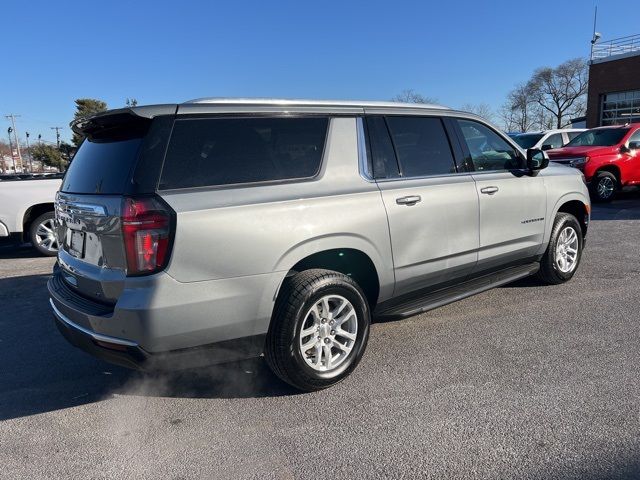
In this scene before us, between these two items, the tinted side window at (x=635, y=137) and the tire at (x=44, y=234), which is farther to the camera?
the tinted side window at (x=635, y=137)

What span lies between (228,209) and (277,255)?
407mm

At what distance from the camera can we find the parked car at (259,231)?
104 inches

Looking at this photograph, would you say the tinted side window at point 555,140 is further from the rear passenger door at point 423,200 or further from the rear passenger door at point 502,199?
the rear passenger door at point 423,200

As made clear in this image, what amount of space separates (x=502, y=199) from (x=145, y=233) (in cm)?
316

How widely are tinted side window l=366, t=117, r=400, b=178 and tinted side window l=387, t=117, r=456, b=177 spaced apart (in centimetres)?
7

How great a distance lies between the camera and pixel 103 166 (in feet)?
9.62

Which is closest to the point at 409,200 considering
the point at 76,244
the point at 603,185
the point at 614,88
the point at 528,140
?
the point at 76,244

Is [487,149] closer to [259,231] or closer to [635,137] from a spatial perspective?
[259,231]

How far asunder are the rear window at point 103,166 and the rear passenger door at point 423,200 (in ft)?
5.55

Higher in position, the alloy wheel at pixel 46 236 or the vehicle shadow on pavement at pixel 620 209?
the alloy wheel at pixel 46 236

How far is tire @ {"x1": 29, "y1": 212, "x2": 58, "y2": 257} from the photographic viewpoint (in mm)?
7535

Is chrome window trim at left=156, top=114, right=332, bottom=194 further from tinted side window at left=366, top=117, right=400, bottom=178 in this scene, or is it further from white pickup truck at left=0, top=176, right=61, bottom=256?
white pickup truck at left=0, top=176, right=61, bottom=256

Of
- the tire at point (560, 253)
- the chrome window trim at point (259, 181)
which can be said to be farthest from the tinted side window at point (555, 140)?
the chrome window trim at point (259, 181)

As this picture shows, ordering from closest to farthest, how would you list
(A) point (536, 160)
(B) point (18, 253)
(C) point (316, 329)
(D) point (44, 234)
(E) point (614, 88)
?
1. (C) point (316, 329)
2. (A) point (536, 160)
3. (D) point (44, 234)
4. (B) point (18, 253)
5. (E) point (614, 88)
